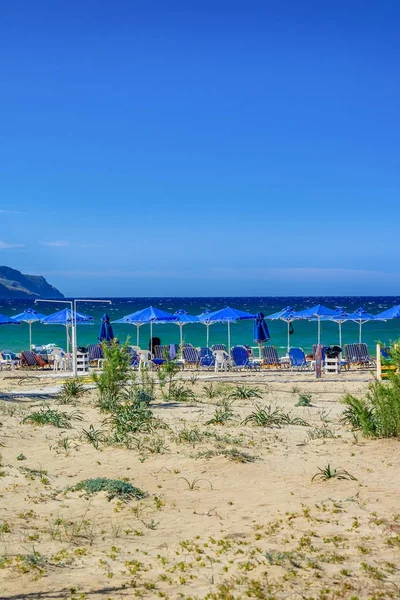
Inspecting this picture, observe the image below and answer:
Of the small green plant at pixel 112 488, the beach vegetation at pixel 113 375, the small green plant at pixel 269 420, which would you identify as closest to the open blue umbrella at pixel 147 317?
the beach vegetation at pixel 113 375

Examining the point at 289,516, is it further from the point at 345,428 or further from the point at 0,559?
the point at 345,428

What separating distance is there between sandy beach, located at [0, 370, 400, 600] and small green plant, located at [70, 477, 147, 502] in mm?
91

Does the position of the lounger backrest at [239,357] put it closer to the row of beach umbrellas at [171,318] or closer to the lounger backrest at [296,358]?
the row of beach umbrellas at [171,318]

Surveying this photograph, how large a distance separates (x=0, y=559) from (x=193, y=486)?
8.30 ft

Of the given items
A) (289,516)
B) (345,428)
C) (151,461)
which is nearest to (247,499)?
(289,516)

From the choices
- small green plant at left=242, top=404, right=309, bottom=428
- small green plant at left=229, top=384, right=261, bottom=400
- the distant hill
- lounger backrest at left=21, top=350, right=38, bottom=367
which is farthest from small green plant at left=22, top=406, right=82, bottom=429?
the distant hill

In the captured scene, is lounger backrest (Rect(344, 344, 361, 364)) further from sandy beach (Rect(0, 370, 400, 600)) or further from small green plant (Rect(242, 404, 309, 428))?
small green plant (Rect(242, 404, 309, 428))

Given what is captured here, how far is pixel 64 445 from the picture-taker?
870cm

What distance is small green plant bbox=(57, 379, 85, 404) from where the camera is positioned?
41.6 ft

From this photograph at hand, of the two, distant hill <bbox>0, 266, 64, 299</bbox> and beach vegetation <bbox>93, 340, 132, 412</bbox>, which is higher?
distant hill <bbox>0, 266, 64, 299</bbox>

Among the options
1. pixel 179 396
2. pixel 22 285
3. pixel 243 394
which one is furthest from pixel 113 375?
pixel 22 285

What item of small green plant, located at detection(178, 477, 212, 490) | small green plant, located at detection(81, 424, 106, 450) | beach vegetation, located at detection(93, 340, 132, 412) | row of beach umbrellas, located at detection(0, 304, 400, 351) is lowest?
small green plant, located at detection(178, 477, 212, 490)

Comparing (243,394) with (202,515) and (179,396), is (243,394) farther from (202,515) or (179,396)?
(202,515)

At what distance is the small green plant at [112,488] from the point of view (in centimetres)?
668
